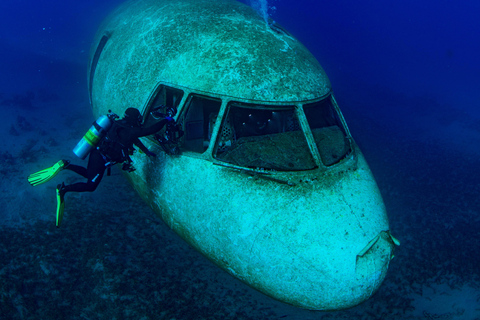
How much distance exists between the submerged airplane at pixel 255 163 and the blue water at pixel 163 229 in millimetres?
1176

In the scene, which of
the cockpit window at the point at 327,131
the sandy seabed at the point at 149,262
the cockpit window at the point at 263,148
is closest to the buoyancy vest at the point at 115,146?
the cockpit window at the point at 263,148

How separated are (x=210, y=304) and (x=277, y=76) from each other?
334cm

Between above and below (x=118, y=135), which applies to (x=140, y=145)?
below

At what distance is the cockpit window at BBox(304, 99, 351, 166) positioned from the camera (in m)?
3.55

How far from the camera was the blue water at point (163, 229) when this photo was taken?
4074mm

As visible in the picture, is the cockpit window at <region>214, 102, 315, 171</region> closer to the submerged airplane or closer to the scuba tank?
the submerged airplane

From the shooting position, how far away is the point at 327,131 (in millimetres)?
3994

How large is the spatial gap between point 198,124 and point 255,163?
1.41 metres

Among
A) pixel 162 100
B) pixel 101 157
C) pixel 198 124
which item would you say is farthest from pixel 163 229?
pixel 162 100

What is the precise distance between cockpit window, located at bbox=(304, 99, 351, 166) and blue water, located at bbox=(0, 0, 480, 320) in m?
2.40

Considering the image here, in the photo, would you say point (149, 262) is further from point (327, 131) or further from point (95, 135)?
point (327, 131)

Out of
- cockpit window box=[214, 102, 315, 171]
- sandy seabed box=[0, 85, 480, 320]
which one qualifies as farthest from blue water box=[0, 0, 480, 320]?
cockpit window box=[214, 102, 315, 171]

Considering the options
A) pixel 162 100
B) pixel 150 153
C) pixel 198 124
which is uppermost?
pixel 162 100

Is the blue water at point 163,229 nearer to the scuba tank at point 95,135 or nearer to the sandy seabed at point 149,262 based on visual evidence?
the sandy seabed at point 149,262
